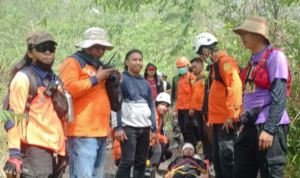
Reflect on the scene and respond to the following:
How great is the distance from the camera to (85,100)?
16.8ft

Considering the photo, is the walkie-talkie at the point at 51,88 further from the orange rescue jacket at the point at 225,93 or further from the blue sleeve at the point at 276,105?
the orange rescue jacket at the point at 225,93

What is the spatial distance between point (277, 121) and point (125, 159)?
2467mm

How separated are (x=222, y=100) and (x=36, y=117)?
111 inches

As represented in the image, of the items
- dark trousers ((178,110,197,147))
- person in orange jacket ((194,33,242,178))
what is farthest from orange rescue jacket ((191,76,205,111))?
person in orange jacket ((194,33,242,178))

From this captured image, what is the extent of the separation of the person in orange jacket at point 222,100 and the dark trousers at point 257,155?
113 cm

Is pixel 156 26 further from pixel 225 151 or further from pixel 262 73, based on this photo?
pixel 262 73

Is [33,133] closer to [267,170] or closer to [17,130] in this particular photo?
[17,130]

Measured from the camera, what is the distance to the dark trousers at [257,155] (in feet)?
14.1

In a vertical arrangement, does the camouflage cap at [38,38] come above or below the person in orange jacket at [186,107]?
above

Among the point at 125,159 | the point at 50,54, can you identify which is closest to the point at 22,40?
the point at 125,159

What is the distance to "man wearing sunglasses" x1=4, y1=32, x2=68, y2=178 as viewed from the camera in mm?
4012

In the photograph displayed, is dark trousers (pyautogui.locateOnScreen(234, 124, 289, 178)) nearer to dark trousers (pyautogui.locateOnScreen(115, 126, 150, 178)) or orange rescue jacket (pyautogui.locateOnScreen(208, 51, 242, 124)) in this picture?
orange rescue jacket (pyautogui.locateOnScreen(208, 51, 242, 124))

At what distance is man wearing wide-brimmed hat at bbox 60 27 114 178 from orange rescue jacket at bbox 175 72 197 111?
5.33 metres

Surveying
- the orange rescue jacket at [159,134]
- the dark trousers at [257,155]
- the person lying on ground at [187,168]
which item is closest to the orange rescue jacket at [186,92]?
the orange rescue jacket at [159,134]
